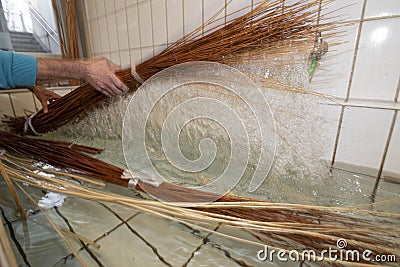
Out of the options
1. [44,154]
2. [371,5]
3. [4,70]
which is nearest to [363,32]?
[371,5]

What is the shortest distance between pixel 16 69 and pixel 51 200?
0.57m

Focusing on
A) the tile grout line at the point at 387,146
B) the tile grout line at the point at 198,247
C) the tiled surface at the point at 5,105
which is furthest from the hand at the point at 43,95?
the tile grout line at the point at 387,146

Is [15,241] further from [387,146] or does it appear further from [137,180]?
[387,146]

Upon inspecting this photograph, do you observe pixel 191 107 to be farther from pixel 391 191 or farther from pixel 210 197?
pixel 391 191

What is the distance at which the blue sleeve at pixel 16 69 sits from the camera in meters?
0.75

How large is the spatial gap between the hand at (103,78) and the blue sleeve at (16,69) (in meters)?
0.20

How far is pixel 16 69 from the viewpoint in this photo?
0.76 metres

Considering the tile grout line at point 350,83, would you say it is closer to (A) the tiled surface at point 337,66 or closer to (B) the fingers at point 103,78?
(A) the tiled surface at point 337,66

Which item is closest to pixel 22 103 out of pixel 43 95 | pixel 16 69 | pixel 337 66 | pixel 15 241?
pixel 43 95
